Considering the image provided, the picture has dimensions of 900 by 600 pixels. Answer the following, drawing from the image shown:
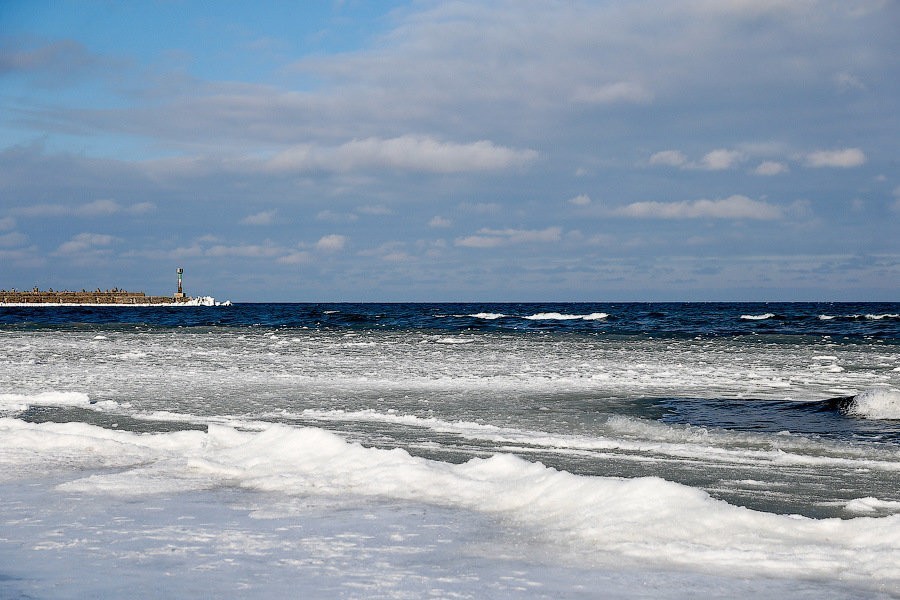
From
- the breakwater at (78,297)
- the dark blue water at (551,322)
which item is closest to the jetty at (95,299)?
the breakwater at (78,297)

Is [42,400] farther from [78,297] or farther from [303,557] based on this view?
[78,297]

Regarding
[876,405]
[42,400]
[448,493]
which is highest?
[876,405]

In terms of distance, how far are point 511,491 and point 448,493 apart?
1.39ft

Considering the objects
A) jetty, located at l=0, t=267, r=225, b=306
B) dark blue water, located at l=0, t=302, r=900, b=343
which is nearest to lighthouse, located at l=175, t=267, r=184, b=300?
jetty, located at l=0, t=267, r=225, b=306

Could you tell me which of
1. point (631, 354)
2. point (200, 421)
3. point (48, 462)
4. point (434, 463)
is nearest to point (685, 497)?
point (434, 463)

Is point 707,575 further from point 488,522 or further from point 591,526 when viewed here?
point 488,522

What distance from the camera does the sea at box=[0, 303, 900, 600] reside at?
352 centimetres

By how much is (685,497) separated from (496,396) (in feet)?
25.8

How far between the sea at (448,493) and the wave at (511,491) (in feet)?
0.06

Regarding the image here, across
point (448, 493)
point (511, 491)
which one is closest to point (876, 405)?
point (511, 491)

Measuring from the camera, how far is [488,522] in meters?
4.56

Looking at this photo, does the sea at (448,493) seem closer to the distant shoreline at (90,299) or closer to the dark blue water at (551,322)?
the dark blue water at (551,322)

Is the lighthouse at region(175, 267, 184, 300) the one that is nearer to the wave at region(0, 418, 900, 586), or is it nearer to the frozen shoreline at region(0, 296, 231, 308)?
the frozen shoreline at region(0, 296, 231, 308)

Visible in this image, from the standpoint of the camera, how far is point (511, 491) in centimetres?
512
